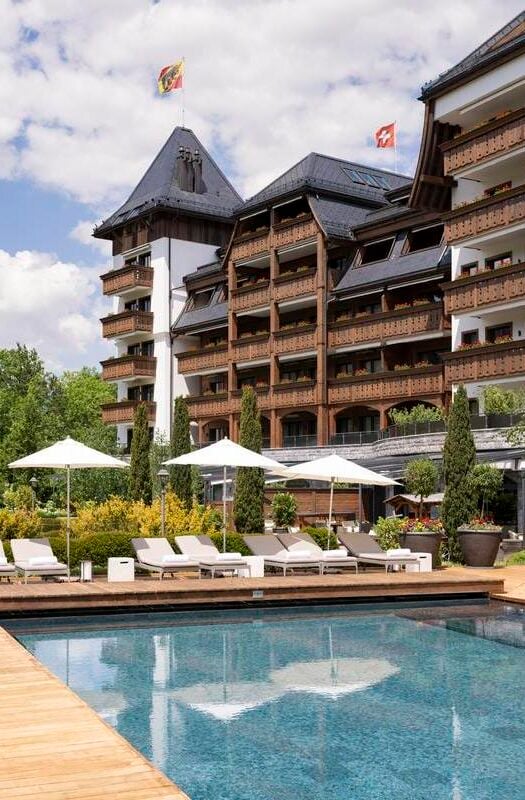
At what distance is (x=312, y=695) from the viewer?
1095cm

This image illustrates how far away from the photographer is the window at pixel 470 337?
35906 millimetres

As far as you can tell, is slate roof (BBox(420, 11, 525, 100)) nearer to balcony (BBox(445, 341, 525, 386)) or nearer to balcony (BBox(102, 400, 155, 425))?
balcony (BBox(445, 341, 525, 386))

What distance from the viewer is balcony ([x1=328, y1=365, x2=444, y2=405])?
124ft

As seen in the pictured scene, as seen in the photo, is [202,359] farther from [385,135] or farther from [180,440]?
[385,135]

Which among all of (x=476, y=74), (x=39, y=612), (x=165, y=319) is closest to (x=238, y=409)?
(x=165, y=319)

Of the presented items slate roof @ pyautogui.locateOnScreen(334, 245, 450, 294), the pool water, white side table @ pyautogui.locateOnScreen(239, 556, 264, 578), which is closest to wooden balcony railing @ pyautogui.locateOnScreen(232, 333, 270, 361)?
slate roof @ pyautogui.locateOnScreen(334, 245, 450, 294)

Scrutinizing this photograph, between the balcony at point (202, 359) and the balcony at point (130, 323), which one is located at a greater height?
the balcony at point (130, 323)

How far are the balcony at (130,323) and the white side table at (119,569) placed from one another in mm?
37434

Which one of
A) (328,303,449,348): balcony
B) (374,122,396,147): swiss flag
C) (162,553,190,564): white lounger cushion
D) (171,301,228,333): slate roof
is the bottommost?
(162,553,190,564): white lounger cushion

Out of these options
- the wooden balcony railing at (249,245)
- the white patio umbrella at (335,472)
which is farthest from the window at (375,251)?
the white patio umbrella at (335,472)

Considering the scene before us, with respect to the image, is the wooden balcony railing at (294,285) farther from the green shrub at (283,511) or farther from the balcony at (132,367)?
the green shrub at (283,511)

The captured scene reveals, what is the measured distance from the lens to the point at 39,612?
15445mm

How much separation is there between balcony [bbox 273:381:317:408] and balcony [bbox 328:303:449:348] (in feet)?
7.30

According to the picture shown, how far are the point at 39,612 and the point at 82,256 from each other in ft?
143
